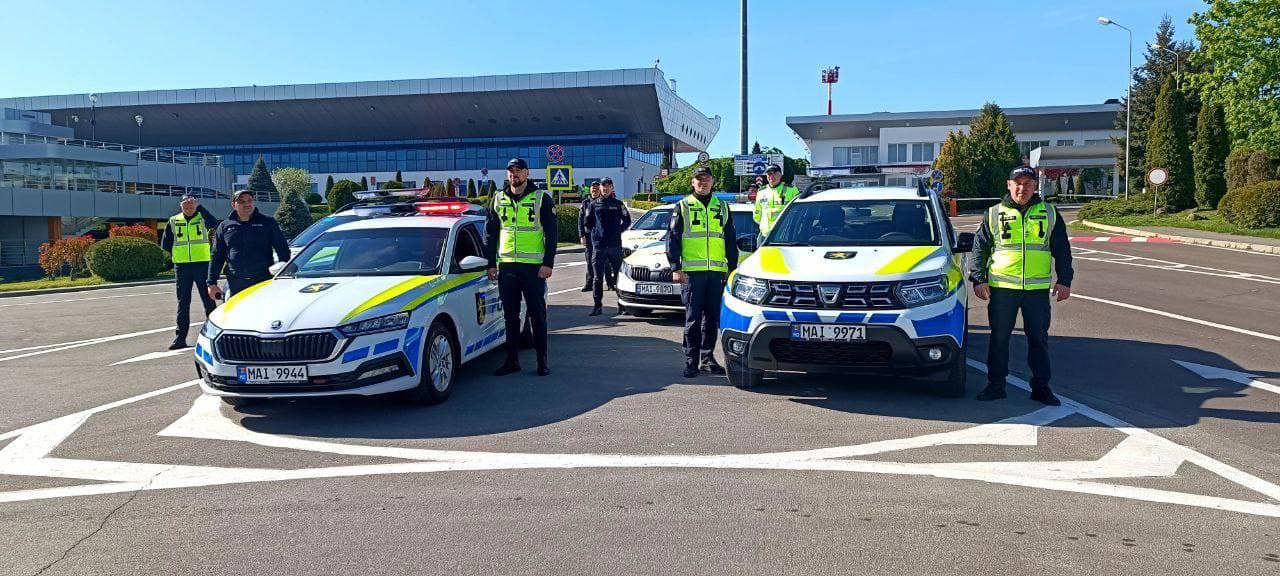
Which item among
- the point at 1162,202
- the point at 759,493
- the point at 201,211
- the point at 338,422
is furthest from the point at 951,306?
the point at 1162,202

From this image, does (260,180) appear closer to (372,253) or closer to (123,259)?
(123,259)

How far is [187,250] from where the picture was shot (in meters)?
→ 10.9

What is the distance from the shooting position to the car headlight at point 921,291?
6.80m

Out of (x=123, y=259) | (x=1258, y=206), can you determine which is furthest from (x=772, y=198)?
(x=1258, y=206)

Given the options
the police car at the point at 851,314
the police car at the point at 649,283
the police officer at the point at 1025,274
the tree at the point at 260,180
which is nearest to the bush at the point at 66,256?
the police car at the point at 649,283

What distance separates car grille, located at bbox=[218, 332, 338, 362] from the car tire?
0.73 meters

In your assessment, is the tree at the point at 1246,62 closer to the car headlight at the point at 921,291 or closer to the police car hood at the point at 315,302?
the car headlight at the point at 921,291

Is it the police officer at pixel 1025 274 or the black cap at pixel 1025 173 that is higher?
the black cap at pixel 1025 173

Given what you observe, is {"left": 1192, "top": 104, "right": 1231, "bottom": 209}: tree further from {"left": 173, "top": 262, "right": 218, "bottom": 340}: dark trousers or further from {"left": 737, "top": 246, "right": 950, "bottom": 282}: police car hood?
{"left": 173, "top": 262, "right": 218, "bottom": 340}: dark trousers

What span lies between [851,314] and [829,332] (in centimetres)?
20

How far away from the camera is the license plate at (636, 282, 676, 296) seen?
11.5m

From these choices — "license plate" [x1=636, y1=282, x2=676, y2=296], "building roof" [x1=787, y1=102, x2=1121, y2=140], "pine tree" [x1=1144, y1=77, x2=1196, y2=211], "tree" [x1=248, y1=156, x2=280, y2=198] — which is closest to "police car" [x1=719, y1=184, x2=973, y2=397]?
"license plate" [x1=636, y1=282, x2=676, y2=296]

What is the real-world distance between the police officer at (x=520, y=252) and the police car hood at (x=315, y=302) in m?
0.96

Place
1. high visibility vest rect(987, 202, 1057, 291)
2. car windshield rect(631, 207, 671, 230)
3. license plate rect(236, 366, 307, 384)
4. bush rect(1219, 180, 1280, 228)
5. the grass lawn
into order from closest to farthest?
license plate rect(236, 366, 307, 384)
high visibility vest rect(987, 202, 1057, 291)
car windshield rect(631, 207, 671, 230)
the grass lawn
bush rect(1219, 180, 1280, 228)
